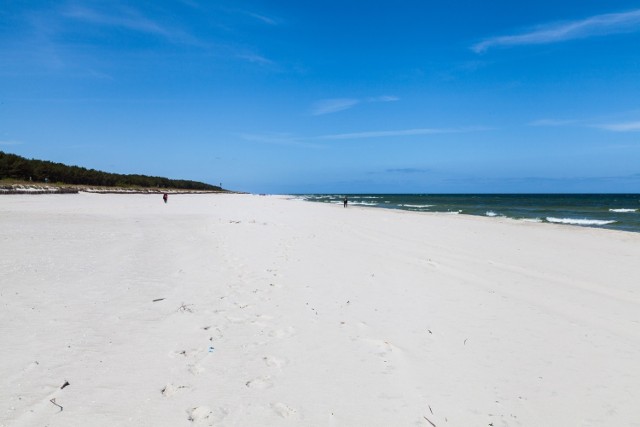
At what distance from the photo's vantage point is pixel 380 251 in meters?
11.7

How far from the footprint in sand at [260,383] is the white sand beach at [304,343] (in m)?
0.02

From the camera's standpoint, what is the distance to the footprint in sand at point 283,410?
3.14m

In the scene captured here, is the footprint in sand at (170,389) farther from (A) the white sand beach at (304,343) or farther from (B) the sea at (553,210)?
(B) the sea at (553,210)

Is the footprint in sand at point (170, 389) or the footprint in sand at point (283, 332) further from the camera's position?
the footprint in sand at point (283, 332)

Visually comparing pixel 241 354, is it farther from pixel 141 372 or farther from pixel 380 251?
pixel 380 251

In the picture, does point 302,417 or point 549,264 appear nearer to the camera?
point 302,417

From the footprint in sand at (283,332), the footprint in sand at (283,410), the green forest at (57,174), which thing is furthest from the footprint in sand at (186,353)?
the green forest at (57,174)

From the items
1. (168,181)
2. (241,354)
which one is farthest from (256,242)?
(168,181)

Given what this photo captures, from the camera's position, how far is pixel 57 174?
6619 cm

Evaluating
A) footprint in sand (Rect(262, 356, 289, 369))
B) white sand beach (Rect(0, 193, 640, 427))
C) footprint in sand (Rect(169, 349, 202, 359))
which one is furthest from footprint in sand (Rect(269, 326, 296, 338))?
footprint in sand (Rect(169, 349, 202, 359))

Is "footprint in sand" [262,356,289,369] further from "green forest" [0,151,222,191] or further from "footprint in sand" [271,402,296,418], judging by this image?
"green forest" [0,151,222,191]

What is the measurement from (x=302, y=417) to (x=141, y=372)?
1.69 m

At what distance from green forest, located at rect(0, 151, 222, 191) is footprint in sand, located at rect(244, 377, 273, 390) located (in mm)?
63645

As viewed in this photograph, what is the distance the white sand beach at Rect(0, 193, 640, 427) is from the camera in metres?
3.23
